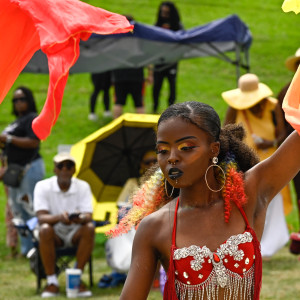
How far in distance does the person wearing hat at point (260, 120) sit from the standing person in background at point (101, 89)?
624cm

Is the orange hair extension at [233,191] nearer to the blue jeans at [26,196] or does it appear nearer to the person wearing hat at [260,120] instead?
the person wearing hat at [260,120]

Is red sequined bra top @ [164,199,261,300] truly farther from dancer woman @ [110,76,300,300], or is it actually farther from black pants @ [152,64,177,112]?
black pants @ [152,64,177,112]

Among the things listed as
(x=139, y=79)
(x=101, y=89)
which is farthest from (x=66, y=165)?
(x=101, y=89)

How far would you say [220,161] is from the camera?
363 cm

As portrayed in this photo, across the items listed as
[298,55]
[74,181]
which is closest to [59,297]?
[74,181]

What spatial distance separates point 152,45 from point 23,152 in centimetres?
250

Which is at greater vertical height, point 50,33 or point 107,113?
point 107,113

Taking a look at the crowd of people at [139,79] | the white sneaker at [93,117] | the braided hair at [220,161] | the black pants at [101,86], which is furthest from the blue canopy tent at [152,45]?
the braided hair at [220,161]

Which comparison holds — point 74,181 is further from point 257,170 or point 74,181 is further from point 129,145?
point 257,170

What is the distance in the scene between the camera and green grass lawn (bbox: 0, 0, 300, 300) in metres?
8.59

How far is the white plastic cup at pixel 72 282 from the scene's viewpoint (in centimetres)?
807

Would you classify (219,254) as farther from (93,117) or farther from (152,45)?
(93,117)

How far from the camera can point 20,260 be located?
31.9 feet

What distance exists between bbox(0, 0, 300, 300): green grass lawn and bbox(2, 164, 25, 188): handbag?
2.94 ft
